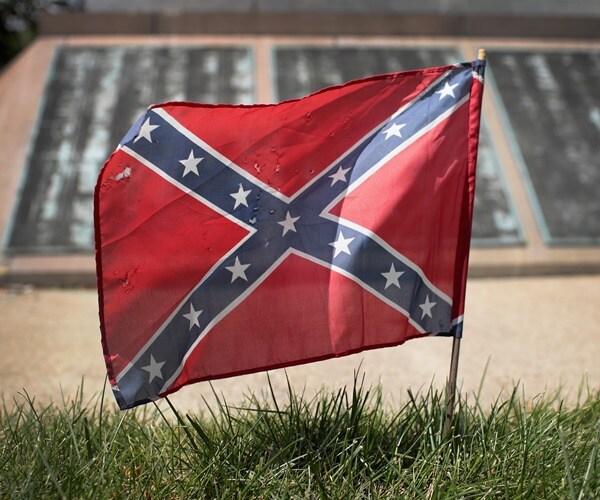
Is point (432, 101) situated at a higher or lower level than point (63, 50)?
lower

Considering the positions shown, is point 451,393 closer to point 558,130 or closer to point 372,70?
point 558,130

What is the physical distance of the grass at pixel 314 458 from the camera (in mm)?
2932

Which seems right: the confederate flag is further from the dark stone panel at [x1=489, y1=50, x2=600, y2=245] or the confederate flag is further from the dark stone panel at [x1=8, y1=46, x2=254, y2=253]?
the dark stone panel at [x1=489, y1=50, x2=600, y2=245]

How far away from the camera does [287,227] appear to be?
3287 millimetres

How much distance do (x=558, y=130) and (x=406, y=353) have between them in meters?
4.42

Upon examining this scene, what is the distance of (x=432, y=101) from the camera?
3.36 m

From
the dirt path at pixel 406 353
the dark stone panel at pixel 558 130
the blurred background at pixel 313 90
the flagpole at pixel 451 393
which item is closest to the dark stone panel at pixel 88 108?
the blurred background at pixel 313 90

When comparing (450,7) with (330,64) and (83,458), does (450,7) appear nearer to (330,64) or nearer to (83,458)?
(330,64)

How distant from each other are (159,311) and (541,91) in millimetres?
7459

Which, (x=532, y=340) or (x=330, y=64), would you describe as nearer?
(x=532, y=340)

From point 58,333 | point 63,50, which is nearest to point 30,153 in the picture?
point 63,50

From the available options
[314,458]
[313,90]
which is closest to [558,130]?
[313,90]

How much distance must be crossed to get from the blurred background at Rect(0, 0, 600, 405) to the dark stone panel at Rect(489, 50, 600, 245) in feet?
0.07

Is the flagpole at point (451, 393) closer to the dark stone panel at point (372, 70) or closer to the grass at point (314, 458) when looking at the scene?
the grass at point (314, 458)
